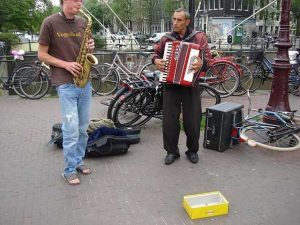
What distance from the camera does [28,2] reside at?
34.4m

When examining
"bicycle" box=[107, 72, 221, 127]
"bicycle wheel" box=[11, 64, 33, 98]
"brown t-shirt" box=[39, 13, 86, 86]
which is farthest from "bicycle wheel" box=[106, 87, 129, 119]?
"bicycle wheel" box=[11, 64, 33, 98]

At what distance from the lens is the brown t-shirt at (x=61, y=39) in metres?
3.91

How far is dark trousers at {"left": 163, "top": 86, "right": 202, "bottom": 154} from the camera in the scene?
15.4ft

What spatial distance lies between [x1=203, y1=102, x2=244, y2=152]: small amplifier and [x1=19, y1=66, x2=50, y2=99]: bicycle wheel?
484 centimetres

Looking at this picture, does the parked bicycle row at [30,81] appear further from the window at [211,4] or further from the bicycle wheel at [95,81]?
the window at [211,4]

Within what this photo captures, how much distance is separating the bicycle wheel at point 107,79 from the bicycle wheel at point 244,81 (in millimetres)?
2762

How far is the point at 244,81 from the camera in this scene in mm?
9398

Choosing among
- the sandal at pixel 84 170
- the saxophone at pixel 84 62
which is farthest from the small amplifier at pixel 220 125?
the saxophone at pixel 84 62

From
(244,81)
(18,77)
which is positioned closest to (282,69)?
(244,81)

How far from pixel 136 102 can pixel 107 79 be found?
327 centimetres

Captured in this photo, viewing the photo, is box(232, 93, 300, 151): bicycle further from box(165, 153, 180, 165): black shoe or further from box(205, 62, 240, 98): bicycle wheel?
box(205, 62, 240, 98): bicycle wheel

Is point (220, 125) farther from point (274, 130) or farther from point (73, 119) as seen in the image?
point (73, 119)

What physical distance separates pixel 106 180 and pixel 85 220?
0.88m

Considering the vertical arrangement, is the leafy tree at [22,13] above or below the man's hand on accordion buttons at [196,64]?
above
